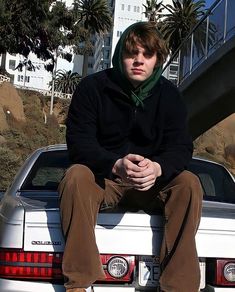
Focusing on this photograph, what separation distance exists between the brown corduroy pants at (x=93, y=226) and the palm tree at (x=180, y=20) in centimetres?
5032

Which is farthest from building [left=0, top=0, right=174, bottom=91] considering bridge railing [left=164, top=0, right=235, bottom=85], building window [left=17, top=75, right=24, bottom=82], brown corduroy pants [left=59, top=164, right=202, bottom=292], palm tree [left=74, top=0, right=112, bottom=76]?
brown corduroy pants [left=59, top=164, right=202, bottom=292]

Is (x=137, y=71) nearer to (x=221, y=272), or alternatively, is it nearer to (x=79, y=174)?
(x=79, y=174)

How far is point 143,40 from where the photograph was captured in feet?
12.0

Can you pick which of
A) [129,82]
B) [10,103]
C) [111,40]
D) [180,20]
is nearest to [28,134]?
[10,103]

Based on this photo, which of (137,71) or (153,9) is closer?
(137,71)

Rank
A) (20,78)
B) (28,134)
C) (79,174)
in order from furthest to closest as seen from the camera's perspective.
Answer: (20,78) → (28,134) → (79,174)

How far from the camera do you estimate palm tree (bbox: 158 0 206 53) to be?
176 ft

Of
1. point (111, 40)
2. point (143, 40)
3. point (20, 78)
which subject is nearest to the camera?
point (143, 40)

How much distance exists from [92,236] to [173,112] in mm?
1077

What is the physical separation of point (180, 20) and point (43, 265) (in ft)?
180

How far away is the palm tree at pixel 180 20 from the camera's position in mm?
53656

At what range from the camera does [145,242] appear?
10.7ft

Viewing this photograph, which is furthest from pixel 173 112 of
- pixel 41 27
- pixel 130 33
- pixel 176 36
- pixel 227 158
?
pixel 227 158

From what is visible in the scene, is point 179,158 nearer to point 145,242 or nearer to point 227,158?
point 145,242
